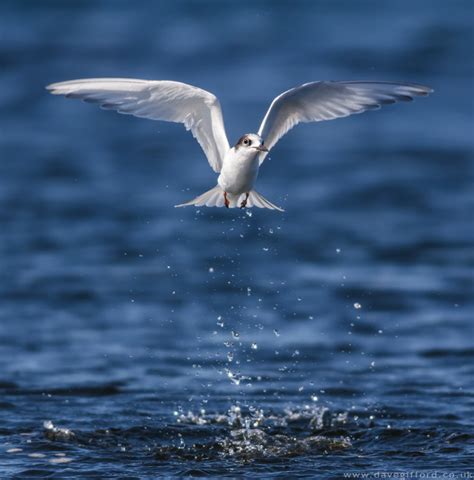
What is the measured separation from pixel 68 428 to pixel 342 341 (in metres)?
3.24

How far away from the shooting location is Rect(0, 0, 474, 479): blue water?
7.89 meters

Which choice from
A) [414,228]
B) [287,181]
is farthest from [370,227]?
[287,181]

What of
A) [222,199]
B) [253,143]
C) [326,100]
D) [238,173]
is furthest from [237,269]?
[253,143]

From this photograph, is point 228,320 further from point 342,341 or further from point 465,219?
point 465,219

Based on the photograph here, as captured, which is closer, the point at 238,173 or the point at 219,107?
the point at 238,173

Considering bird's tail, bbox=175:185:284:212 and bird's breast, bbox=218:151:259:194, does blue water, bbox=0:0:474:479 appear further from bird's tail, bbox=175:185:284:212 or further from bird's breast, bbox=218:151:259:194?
bird's breast, bbox=218:151:259:194

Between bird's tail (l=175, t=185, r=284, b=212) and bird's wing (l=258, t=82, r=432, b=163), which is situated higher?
bird's wing (l=258, t=82, r=432, b=163)

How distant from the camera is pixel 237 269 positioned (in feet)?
43.3

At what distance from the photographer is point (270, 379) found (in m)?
9.44

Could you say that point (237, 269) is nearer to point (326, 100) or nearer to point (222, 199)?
point (222, 199)

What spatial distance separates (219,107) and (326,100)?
0.62m

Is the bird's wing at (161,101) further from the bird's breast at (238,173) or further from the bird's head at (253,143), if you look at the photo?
the bird's head at (253,143)

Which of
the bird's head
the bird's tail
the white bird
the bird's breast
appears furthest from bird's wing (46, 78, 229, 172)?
the bird's head

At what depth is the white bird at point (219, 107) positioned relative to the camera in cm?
669
